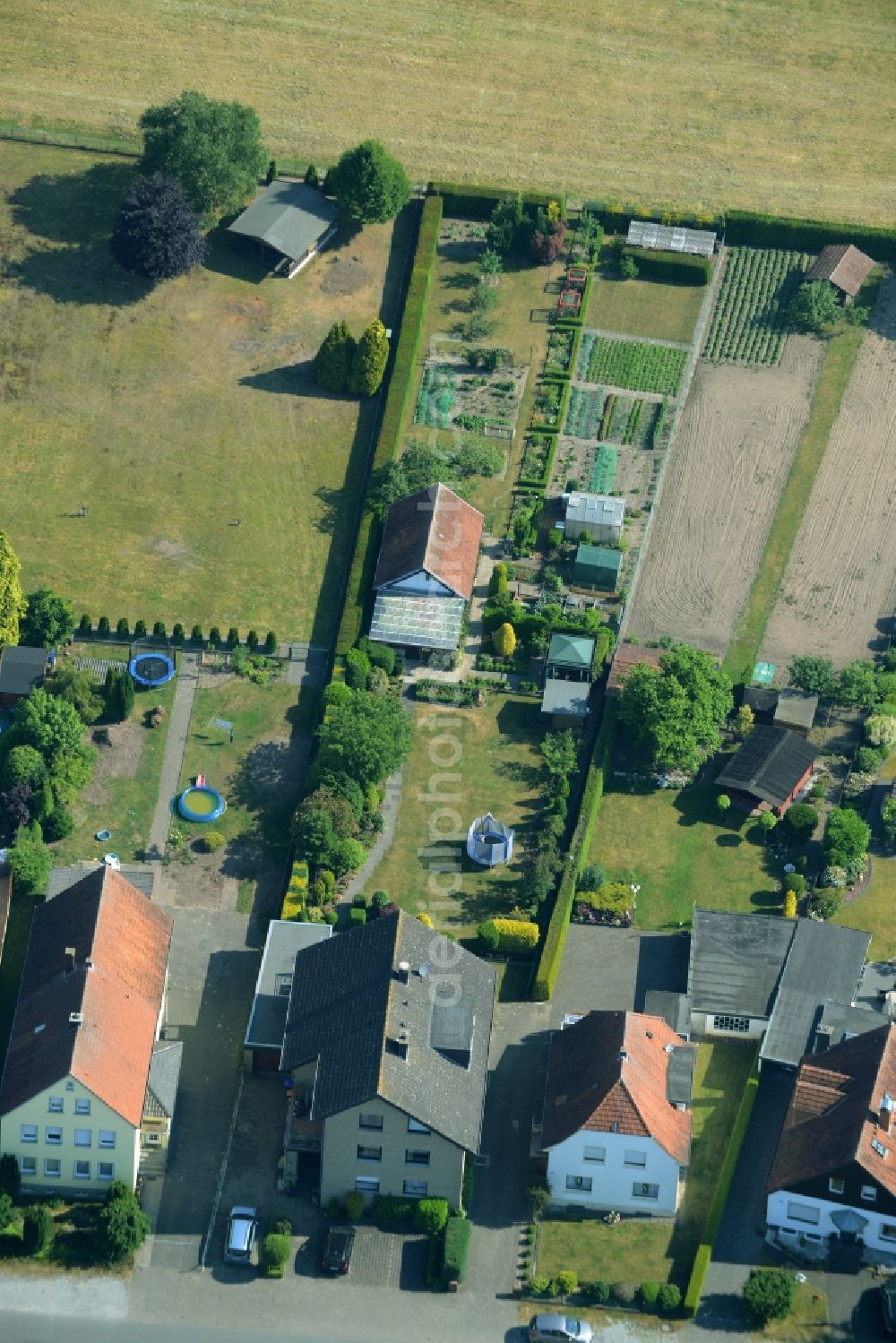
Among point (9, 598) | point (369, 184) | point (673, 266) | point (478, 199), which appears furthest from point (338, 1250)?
point (478, 199)

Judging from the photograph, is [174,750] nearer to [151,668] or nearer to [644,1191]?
[151,668]

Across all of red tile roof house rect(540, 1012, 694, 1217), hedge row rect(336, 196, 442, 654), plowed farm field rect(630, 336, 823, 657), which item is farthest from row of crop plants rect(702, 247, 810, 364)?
red tile roof house rect(540, 1012, 694, 1217)

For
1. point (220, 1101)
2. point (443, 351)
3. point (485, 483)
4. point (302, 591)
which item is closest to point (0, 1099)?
point (220, 1101)

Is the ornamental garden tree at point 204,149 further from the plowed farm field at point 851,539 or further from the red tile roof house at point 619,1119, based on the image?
the red tile roof house at point 619,1119

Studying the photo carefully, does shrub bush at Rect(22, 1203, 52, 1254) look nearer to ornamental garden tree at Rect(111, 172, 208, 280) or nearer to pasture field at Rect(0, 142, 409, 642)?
pasture field at Rect(0, 142, 409, 642)

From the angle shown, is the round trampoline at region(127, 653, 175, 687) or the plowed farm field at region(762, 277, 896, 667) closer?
the round trampoline at region(127, 653, 175, 687)

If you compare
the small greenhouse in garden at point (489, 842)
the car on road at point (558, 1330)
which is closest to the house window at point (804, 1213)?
the car on road at point (558, 1330)

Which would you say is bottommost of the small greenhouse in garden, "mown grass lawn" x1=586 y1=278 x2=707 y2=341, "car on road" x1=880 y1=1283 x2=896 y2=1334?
"car on road" x1=880 y1=1283 x2=896 y2=1334
